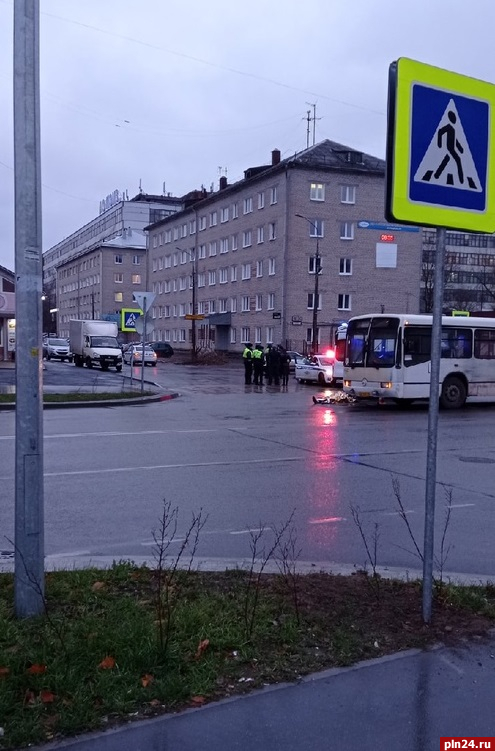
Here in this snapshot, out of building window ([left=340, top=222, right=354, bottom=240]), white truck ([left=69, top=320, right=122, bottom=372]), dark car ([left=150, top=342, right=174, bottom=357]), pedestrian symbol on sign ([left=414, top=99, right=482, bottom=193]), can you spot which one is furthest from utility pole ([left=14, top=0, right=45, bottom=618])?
dark car ([left=150, top=342, right=174, bottom=357])

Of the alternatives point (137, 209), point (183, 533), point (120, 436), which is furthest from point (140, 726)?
point (137, 209)

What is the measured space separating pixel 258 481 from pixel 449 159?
622cm

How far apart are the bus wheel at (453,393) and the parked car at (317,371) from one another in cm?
1099

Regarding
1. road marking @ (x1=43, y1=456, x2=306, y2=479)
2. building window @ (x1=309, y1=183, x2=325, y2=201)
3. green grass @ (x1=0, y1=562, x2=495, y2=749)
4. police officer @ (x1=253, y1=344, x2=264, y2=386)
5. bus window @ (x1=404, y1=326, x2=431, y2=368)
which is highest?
building window @ (x1=309, y1=183, x2=325, y2=201)

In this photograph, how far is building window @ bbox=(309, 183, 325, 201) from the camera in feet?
181

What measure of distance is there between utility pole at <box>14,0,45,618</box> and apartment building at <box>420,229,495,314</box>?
82101 mm

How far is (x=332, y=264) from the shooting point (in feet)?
184

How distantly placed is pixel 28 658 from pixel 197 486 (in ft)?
18.7

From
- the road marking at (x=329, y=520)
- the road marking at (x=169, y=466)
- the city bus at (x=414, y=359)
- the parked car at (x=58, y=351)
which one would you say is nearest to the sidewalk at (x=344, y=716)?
the road marking at (x=329, y=520)

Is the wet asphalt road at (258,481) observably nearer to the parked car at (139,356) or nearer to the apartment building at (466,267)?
the parked car at (139,356)

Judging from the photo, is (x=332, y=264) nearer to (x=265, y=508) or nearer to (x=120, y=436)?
(x=120, y=436)

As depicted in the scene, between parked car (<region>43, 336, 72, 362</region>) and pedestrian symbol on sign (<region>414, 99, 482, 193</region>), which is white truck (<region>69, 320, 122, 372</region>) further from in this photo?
pedestrian symbol on sign (<region>414, 99, 482, 193</region>)

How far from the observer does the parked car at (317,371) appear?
109ft

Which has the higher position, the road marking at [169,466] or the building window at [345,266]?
the building window at [345,266]
